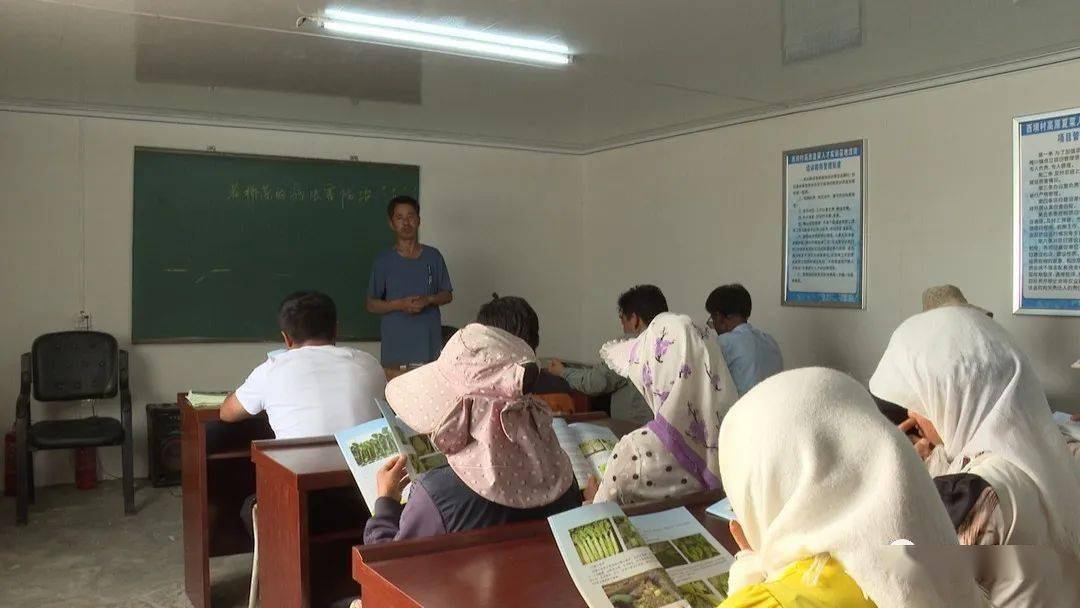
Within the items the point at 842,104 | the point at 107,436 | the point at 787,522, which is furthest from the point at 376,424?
the point at 842,104

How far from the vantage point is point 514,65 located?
4.49m

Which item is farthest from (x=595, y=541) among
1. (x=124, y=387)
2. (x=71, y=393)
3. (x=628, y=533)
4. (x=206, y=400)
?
(x=71, y=393)

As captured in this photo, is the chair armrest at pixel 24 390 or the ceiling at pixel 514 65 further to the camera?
the chair armrest at pixel 24 390

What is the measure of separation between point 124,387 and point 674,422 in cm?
413

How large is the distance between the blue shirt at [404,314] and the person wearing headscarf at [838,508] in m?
4.71

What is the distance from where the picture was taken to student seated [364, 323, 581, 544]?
1.83 meters

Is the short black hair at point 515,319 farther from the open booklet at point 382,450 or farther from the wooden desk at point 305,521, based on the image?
the wooden desk at point 305,521

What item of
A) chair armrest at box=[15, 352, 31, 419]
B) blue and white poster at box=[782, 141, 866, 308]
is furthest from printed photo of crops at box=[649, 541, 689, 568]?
chair armrest at box=[15, 352, 31, 419]

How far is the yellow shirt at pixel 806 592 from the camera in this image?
1000 mm

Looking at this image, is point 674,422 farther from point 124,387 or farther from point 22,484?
point 124,387

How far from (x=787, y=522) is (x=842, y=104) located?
4568 mm

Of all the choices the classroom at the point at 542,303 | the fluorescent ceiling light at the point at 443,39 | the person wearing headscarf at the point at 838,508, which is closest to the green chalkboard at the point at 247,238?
the classroom at the point at 542,303

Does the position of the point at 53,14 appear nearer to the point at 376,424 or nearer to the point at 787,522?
the point at 376,424

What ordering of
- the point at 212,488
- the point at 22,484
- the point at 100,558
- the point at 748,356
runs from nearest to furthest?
the point at 212,488 → the point at 100,558 → the point at 748,356 → the point at 22,484
